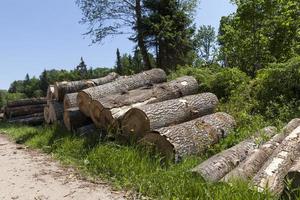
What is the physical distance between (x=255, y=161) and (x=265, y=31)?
535 inches

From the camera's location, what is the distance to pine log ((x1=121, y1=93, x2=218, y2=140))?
717cm

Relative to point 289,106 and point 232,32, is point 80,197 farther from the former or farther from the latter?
point 232,32

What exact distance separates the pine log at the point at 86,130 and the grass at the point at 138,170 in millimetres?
222

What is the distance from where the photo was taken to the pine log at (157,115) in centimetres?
717

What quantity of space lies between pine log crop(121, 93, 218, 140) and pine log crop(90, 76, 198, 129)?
537 mm

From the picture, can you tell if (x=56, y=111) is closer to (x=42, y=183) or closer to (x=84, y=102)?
(x=84, y=102)

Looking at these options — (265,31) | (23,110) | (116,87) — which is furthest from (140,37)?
(116,87)

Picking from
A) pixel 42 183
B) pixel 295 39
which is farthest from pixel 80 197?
pixel 295 39

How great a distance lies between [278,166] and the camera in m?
4.91

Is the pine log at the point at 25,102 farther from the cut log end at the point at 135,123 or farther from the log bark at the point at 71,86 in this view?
the cut log end at the point at 135,123

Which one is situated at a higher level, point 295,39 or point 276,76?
point 295,39

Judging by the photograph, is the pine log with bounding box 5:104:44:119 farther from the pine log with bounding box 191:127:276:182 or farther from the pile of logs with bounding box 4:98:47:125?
the pine log with bounding box 191:127:276:182

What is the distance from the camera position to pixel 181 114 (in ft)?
25.8

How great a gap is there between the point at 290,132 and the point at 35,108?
14294 mm
